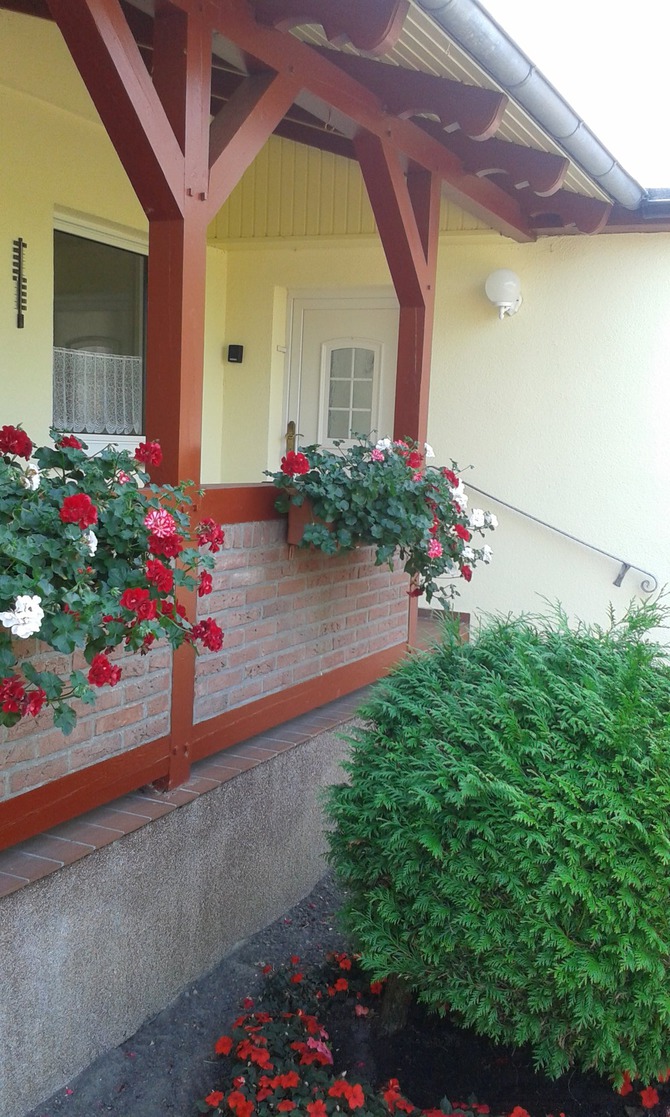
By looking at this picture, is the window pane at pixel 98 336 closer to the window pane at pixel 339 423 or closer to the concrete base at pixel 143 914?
the window pane at pixel 339 423

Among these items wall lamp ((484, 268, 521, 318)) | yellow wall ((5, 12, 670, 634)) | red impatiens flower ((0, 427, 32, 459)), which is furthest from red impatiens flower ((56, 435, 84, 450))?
wall lamp ((484, 268, 521, 318))

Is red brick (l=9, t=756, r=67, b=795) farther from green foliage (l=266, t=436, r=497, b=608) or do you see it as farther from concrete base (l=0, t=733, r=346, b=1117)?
green foliage (l=266, t=436, r=497, b=608)

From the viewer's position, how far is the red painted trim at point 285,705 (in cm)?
347

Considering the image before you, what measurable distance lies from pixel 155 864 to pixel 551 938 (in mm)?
1291

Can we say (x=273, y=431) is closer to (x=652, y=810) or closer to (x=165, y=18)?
(x=165, y=18)

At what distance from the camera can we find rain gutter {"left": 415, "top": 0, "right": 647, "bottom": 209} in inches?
127

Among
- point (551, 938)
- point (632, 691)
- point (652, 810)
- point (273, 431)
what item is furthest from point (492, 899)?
point (273, 431)

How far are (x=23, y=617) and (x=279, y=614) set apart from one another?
199cm

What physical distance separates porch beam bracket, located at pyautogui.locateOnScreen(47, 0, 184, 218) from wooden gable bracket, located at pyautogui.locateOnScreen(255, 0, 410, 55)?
646 millimetres

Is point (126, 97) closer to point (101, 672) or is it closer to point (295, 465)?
point (295, 465)

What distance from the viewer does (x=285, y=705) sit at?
3.99m

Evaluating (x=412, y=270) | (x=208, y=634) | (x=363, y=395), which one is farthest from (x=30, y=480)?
(x=363, y=395)

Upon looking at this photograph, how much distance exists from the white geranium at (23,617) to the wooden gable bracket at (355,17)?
87.2 inches

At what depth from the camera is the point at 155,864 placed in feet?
9.96
